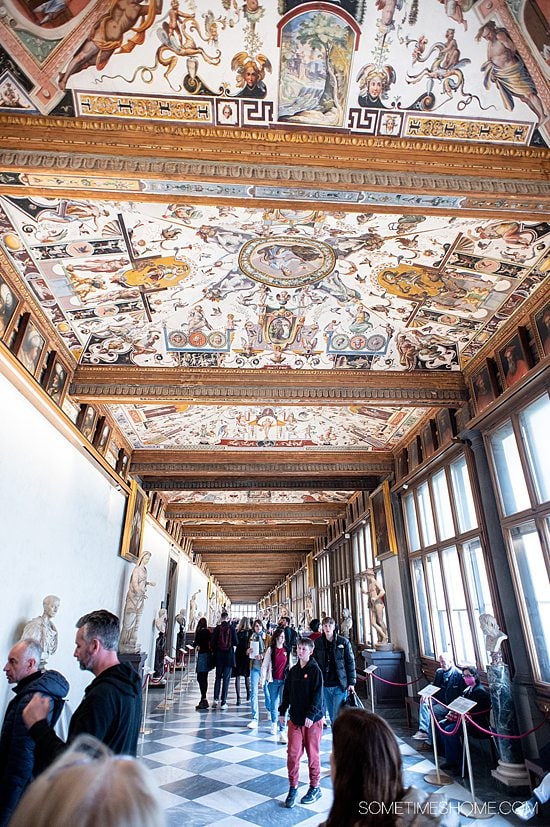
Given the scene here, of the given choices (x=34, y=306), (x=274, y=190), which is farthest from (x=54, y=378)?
(x=274, y=190)

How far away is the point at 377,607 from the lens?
12477mm

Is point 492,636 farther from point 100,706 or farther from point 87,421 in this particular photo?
point 87,421

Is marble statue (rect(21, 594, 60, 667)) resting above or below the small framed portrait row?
below

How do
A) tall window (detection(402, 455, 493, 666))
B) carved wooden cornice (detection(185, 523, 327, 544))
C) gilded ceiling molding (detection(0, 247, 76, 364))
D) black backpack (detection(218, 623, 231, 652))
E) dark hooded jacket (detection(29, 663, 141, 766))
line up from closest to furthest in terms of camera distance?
dark hooded jacket (detection(29, 663, 141, 766))
gilded ceiling molding (detection(0, 247, 76, 364))
tall window (detection(402, 455, 493, 666))
black backpack (detection(218, 623, 231, 652))
carved wooden cornice (detection(185, 523, 327, 544))

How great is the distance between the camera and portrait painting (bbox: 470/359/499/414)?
25.1 feet

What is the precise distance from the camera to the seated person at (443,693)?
7.75m

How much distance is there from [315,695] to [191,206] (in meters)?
5.70

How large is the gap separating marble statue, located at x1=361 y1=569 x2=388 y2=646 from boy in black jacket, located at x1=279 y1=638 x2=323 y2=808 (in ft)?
22.3

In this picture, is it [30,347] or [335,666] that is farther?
[335,666]

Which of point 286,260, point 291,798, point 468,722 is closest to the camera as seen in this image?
point 291,798

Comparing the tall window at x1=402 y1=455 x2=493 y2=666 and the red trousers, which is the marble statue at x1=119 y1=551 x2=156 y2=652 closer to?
the tall window at x1=402 y1=455 x2=493 y2=666

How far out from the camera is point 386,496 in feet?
41.5

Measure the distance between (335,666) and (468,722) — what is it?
210 cm

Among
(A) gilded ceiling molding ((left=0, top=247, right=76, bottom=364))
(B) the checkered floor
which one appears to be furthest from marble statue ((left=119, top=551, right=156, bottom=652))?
(A) gilded ceiling molding ((left=0, top=247, right=76, bottom=364))
